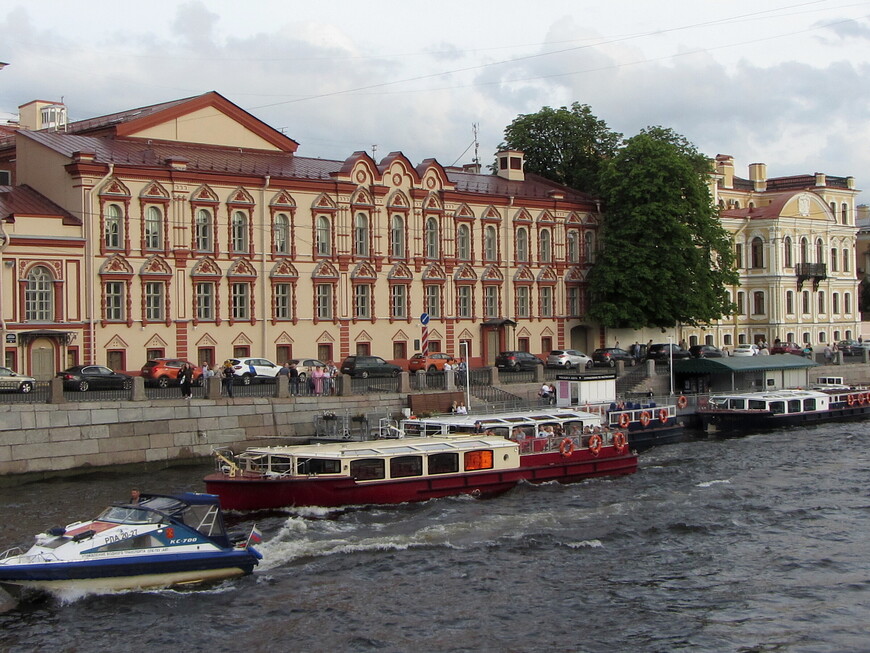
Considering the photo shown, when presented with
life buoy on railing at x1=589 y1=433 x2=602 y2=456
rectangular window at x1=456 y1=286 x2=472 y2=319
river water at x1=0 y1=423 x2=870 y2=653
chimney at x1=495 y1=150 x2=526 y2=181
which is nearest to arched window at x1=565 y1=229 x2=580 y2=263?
chimney at x1=495 y1=150 x2=526 y2=181

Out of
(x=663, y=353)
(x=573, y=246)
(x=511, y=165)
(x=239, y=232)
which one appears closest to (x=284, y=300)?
(x=239, y=232)

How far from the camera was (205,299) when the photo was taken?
51375 millimetres

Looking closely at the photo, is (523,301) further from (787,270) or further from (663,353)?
(787,270)

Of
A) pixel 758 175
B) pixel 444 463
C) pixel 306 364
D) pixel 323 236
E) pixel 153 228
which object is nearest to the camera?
pixel 444 463

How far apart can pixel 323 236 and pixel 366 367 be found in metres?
7.92

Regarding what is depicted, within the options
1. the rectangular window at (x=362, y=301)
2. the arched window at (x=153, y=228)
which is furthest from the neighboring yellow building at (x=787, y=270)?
the arched window at (x=153, y=228)

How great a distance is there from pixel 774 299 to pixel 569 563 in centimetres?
5477

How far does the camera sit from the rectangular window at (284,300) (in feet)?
176

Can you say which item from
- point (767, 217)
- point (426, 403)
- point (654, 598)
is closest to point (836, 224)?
point (767, 217)

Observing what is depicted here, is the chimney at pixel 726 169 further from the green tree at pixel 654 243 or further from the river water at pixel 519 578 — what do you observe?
the river water at pixel 519 578

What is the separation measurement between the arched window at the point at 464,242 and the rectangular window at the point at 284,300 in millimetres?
11129

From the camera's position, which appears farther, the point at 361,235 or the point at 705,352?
the point at 705,352

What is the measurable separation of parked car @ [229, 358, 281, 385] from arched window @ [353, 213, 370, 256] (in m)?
9.84

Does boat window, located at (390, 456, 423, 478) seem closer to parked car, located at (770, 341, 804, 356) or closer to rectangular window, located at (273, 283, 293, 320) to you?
rectangular window, located at (273, 283, 293, 320)
